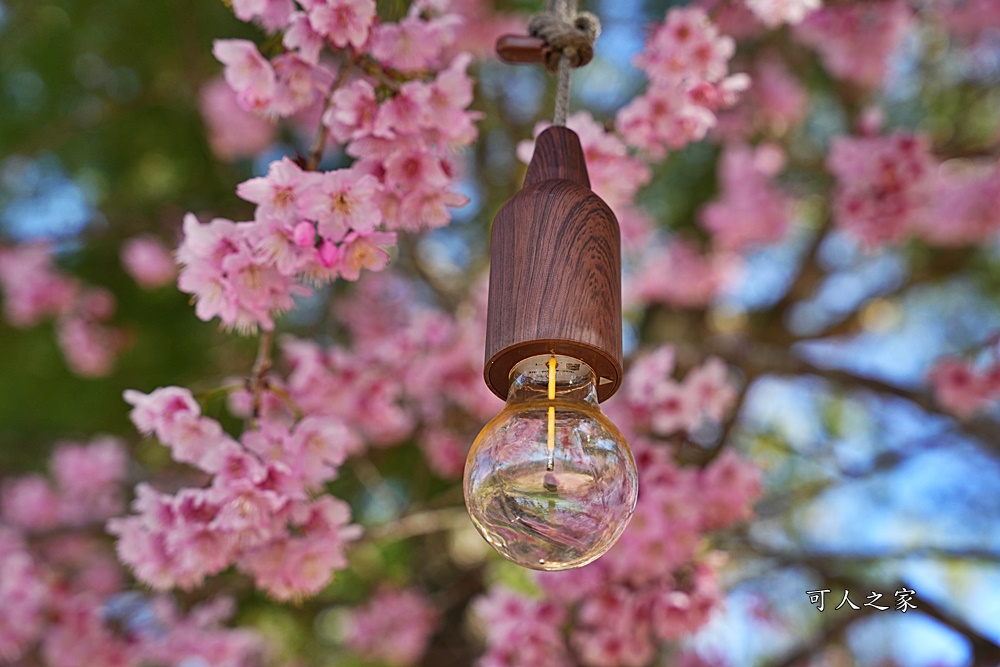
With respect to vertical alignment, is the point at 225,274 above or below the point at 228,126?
below

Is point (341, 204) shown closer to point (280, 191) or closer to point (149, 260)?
point (280, 191)

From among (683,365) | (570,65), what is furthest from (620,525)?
(683,365)

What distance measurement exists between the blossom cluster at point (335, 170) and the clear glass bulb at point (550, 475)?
0.38m

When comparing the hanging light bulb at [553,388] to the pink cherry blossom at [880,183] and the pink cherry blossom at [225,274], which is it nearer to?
the pink cherry blossom at [225,274]

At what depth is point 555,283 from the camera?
87cm

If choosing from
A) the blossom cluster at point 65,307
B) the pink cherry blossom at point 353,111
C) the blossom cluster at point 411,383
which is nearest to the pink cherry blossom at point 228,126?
the blossom cluster at point 65,307

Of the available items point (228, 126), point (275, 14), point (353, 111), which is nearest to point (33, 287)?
point (228, 126)

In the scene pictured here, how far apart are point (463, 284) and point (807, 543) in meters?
1.46

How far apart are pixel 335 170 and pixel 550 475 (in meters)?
0.52

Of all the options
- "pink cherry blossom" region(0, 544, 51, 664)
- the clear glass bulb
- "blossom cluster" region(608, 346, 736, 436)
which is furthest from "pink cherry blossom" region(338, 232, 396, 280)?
"pink cherry blossom" region(0, 544, 51, 664)

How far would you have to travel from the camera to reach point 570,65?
3.66 ft

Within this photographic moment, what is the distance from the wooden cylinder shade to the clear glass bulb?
34 millimetres

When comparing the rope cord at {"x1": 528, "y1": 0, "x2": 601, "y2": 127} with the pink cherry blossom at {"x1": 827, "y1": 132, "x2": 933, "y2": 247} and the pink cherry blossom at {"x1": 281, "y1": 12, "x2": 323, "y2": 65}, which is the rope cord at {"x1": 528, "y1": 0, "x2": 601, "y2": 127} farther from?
the pink cherry blossom at {"x1": 827, "y1": 132, "x2": 933, "y2": 247}

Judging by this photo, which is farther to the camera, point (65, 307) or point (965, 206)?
point (65, 307)
